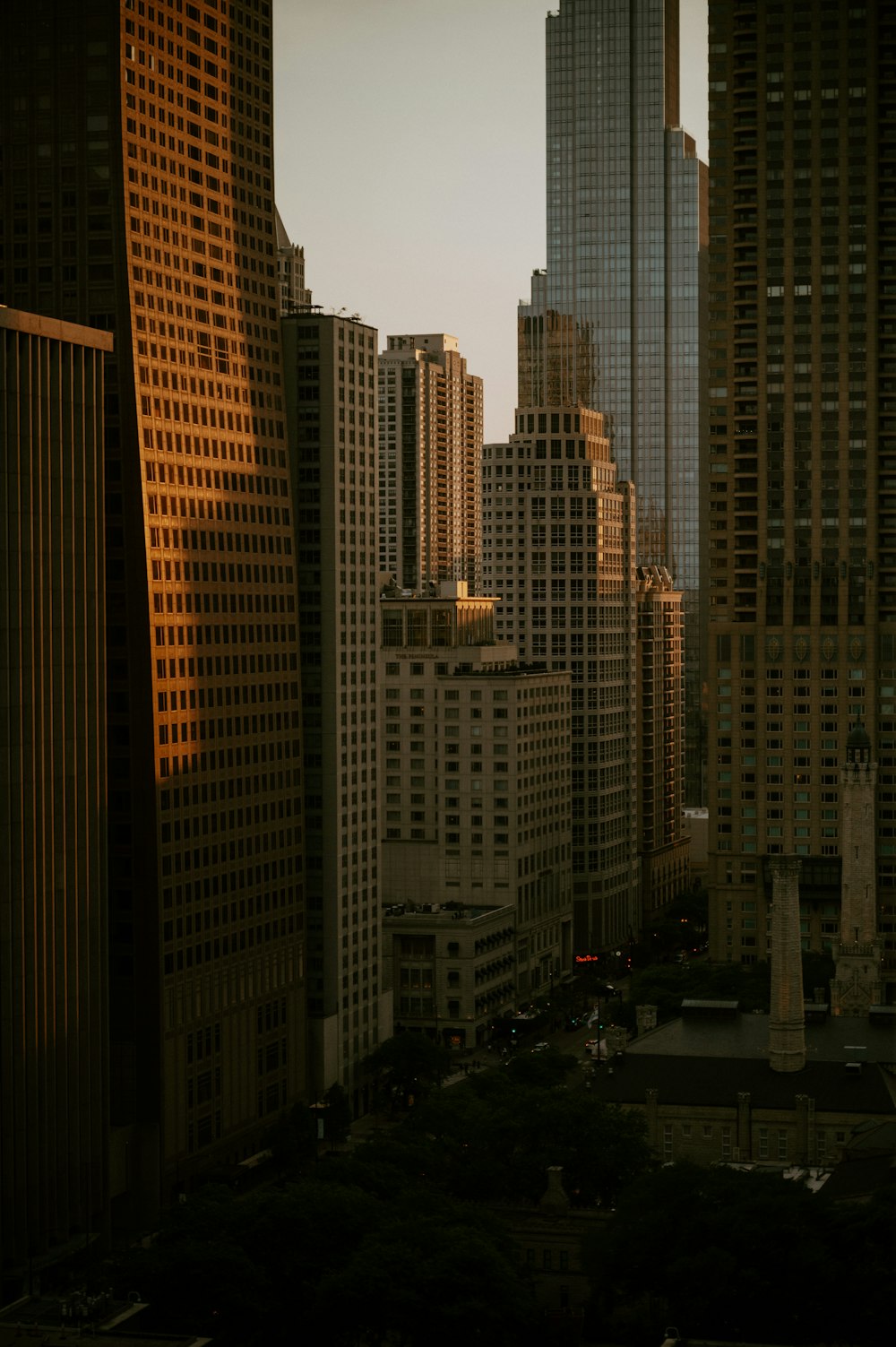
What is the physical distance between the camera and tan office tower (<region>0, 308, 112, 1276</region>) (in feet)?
477

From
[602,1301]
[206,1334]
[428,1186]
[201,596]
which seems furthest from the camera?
[201,596]

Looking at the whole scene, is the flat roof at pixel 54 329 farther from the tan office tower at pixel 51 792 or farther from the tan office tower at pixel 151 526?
the tan office tower at pixel 151 526

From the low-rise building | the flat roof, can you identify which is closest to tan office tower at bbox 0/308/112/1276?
the flat roof

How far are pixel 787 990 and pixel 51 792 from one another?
73.4 metres

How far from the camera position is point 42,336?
15038cm

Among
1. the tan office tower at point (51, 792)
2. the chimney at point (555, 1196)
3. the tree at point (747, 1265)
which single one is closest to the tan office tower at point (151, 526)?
the tan office tower at point (51, 792)

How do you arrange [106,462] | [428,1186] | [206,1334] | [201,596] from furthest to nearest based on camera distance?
[201,596] → [106,462] → [428,1186] → [206,1334]

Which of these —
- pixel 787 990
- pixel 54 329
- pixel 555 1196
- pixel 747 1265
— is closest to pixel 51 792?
pixel 54 329

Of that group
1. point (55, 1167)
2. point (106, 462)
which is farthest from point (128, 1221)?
point (106, 462)

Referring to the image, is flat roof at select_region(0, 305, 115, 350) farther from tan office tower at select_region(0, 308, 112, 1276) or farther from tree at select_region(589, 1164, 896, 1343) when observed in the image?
tree at select_region(589, 1164, 896, 1343)

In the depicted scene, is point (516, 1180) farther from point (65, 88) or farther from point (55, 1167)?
point (65, 88)

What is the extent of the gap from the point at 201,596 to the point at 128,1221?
52079mm

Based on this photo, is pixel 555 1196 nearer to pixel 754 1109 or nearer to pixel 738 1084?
pixel 754 1109

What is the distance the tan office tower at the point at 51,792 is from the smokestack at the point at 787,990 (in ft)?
209
